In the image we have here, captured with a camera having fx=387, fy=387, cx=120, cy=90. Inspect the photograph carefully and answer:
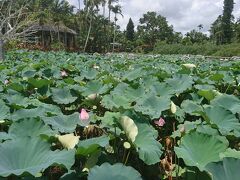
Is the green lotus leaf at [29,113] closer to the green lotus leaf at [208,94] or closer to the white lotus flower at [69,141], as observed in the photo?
the white lotus flower at [69,141]

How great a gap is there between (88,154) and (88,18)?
132 ft

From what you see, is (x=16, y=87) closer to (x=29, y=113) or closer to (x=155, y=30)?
(x=29, y=113)

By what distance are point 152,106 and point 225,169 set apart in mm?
900

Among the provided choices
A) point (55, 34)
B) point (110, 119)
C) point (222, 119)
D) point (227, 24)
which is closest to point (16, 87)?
point (110, 119)

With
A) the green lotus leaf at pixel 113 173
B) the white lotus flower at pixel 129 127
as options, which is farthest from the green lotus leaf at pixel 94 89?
the green lotus leaf at pixel 113 173

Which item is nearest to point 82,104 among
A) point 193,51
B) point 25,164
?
point 25,164

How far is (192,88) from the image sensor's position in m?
2.65

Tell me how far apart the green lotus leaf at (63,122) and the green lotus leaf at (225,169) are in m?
0.68

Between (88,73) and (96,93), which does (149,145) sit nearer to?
(96,93)

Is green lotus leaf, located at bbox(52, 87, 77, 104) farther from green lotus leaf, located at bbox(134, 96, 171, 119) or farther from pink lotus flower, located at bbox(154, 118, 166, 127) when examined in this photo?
pink lotus flower, located at bbox(154, 118, 166, 127)

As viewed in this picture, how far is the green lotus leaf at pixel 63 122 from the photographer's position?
1600 millimetres

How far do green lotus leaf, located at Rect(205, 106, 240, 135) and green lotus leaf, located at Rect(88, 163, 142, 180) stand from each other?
0.73 meters

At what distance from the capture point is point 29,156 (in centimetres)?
120

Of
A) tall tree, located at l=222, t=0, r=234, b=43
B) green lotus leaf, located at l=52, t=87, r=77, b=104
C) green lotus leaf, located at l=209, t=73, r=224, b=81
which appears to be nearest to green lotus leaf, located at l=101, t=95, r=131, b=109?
green lotus leaf, located at l=52, t=87, r=77, b=104
